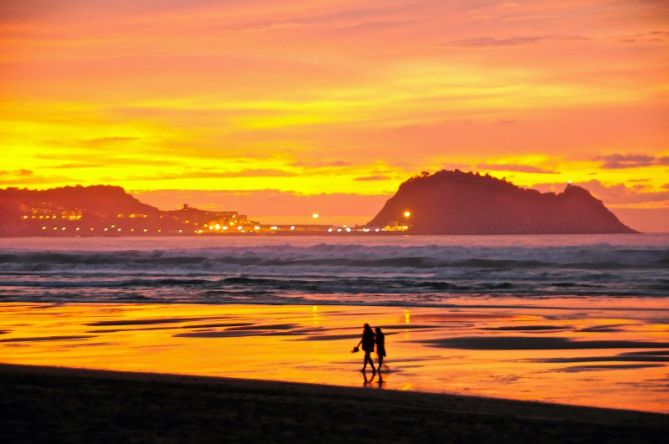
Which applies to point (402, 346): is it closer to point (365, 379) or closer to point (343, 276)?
point (365, 379)

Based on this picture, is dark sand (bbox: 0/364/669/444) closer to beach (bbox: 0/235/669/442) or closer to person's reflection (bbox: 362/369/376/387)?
beach (bbox: 0/235/669/442)

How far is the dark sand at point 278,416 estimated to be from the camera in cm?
1128

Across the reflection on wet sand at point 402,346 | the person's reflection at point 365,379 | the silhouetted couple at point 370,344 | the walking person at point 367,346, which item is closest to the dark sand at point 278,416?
the person's reflection at point 365,379

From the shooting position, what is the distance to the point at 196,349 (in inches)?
878

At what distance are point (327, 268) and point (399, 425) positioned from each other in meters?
65.7

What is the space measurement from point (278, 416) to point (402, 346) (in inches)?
413

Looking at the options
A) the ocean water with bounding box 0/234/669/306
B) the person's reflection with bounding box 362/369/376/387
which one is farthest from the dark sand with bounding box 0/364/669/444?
the ocean water with bounding box 0/234/669/306

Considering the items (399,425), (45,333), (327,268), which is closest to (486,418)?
(399,425)

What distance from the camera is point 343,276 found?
6444 cm

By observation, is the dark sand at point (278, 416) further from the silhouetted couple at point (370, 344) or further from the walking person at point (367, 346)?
the silhouetted couple at point (370, 344)

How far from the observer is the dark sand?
11281mm

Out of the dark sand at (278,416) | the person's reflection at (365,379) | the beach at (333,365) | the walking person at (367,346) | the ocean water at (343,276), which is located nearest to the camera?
the dark sand at (278,416)

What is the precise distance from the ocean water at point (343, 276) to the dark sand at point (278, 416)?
24524 mm

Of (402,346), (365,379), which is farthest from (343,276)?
(365,379)
